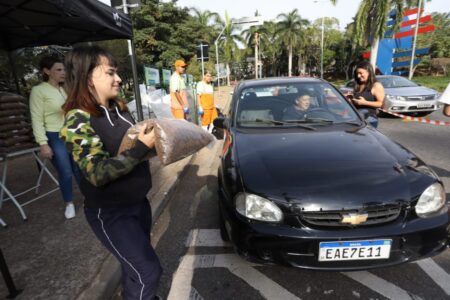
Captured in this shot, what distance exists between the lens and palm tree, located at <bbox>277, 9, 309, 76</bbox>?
47000mm

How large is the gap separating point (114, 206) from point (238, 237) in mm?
934

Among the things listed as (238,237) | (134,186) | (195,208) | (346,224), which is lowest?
(195,208)

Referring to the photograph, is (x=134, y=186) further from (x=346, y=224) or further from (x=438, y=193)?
(x=438, y=193)

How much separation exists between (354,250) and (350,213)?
242 mm

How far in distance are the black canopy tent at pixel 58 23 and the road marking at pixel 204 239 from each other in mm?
2553

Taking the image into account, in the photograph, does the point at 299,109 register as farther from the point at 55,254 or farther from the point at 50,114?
the point at 55,254

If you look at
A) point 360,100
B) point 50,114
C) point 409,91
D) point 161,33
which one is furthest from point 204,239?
point 161,33

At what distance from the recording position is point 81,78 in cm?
146

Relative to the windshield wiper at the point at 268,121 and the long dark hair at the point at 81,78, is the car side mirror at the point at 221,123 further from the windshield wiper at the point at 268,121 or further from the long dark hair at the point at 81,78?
the long dark hair at the point at 81,78

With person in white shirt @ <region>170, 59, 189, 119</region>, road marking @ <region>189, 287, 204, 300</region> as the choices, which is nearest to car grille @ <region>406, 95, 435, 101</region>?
person in white shirt @ <region>170, 59, 189, 119</region>

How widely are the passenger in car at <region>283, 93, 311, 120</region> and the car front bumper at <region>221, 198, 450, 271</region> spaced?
1542mm

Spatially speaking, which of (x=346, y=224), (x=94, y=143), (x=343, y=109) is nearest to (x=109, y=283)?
(x=94, y=143)

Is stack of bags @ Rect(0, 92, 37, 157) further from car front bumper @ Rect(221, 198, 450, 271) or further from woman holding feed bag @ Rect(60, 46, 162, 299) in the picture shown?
car front bumper @ Rect(221, 198, 450, 271)

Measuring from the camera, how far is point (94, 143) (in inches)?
Result: 54.7
